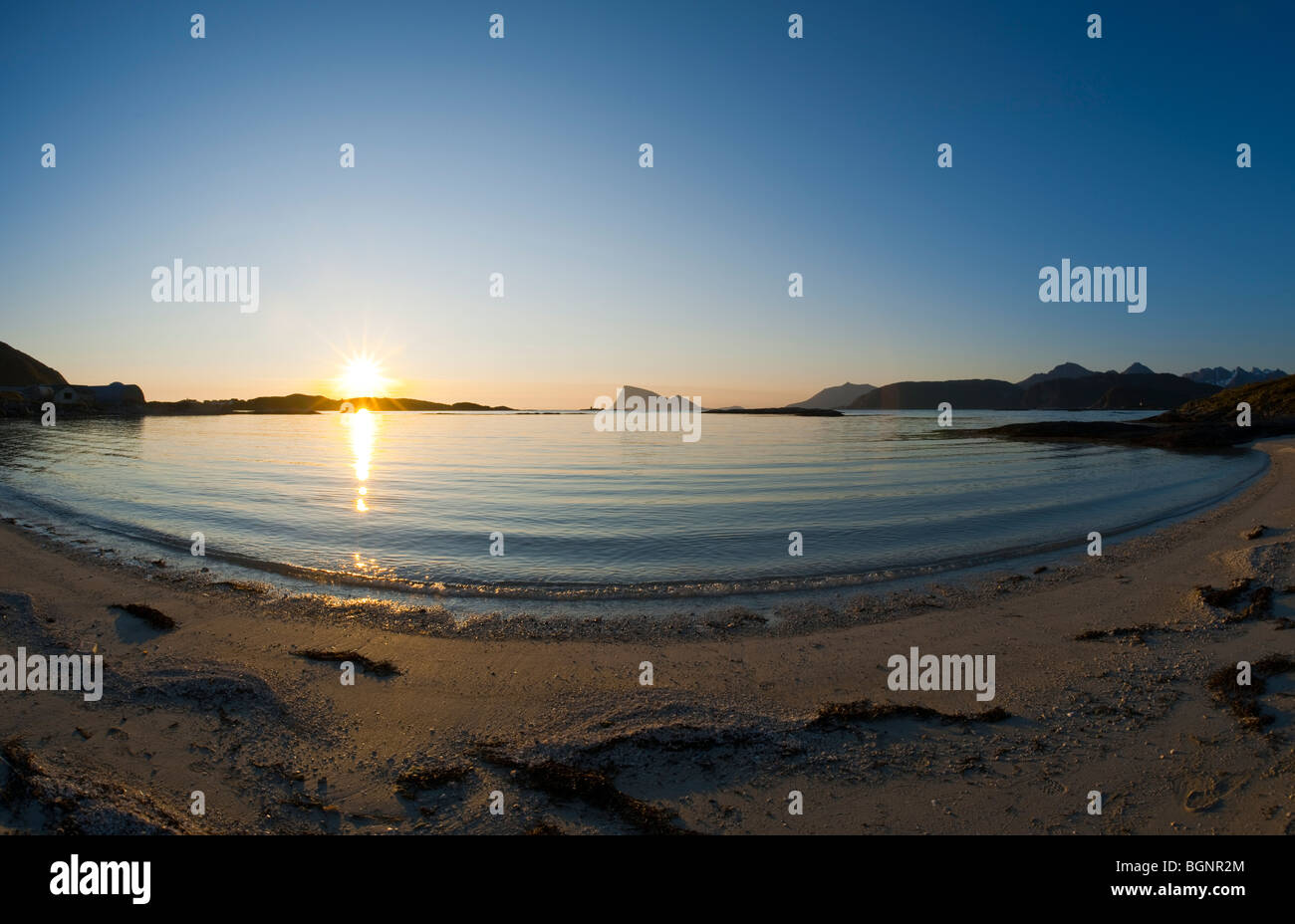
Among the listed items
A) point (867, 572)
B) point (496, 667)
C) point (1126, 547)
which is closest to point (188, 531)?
point (496, 667)

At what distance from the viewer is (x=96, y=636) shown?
10242 millimetres

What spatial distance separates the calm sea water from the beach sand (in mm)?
3682

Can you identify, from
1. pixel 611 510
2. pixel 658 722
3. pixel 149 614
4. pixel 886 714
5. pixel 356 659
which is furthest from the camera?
pixel 611 510

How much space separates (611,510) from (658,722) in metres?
16.5

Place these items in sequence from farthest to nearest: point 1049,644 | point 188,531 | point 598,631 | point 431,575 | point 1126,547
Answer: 1. point 188,531
2. point 1126,547
3. point 431,575
4. point 598,631
5. point 1049,644

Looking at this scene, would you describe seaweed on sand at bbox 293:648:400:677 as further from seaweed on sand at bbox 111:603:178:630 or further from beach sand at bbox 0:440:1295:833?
seaweed on sand at bbox 111:603:178:630

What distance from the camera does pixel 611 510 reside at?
933 inches

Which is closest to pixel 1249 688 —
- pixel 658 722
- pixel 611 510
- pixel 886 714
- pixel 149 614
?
pixel 886 714

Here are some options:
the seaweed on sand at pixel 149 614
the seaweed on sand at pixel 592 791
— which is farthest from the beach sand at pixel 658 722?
the seaweed on sand at pixel 149 614

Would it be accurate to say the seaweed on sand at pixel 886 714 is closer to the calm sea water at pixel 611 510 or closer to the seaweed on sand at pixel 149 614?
the calm sea water at pixel 611 510

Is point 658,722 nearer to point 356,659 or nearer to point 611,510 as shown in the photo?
point 356,659
